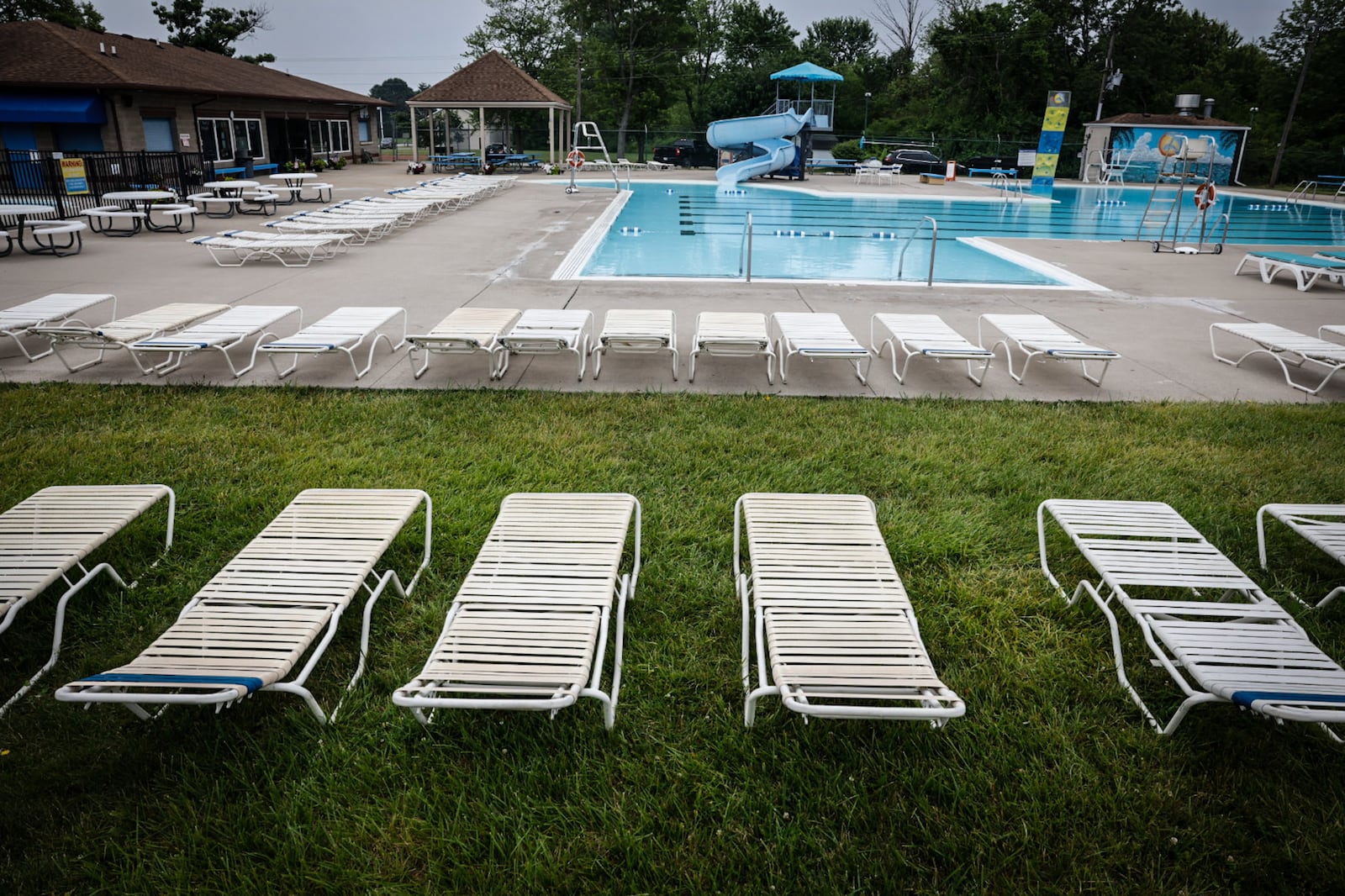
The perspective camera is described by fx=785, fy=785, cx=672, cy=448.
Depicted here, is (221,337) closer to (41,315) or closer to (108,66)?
(41,315)

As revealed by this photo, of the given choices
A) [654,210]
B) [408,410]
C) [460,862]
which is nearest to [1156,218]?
[654,210]

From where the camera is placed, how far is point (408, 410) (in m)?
5.99

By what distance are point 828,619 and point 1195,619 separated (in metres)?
2.04

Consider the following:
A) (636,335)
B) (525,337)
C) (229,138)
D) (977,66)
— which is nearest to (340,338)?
(525,337)

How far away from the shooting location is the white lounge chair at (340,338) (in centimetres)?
657

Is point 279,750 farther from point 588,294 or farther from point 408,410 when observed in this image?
point 588,294

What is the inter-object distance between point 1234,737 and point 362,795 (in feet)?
10.0

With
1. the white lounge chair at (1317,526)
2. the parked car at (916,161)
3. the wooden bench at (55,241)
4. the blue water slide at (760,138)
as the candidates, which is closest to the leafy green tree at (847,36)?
the parked car at (916,161)

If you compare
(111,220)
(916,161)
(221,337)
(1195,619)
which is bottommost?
(1195,619)

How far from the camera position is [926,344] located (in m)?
6.85

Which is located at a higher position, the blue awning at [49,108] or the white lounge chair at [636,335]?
the blue awning at [49,108]

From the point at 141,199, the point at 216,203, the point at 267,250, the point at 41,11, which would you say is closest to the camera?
the point at 267,250

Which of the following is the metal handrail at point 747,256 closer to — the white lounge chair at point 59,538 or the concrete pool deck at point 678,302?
the concrete pool deck at point 678,302

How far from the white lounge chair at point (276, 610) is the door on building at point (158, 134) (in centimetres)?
2428
